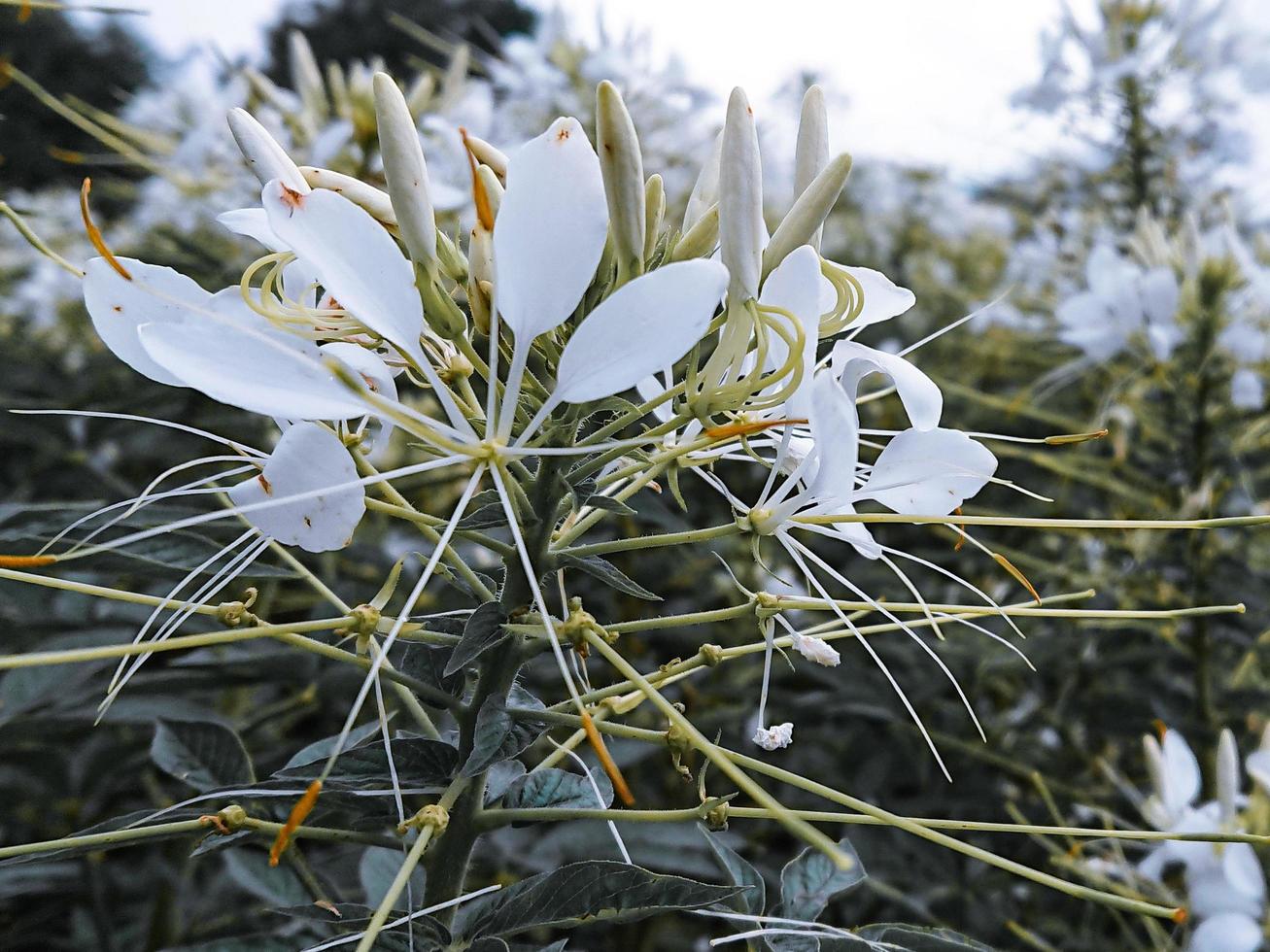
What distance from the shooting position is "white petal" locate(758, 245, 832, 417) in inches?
27.0

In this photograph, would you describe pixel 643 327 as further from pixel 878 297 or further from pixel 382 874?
pixel 382 874

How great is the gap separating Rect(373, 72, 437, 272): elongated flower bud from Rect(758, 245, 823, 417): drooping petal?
237 mm

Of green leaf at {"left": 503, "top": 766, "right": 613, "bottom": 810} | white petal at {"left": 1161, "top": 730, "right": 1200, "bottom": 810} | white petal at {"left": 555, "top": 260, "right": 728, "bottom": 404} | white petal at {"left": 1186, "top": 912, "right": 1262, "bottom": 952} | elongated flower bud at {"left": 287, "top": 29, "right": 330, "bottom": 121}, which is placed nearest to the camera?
white petal at {"left": 555, "top": 260, "right": 728, "bottom": 404}

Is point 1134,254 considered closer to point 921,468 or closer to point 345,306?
point 921,468

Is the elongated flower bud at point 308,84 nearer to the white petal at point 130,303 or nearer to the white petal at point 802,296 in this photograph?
the white petal at point 130,303

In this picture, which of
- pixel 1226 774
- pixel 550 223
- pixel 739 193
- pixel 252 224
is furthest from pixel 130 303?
pixel 1226 774

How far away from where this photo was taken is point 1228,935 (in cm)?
124

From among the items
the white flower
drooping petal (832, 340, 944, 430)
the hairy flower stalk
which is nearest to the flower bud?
the hairy flower stalk

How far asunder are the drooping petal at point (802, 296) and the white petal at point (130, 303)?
41 centimetres

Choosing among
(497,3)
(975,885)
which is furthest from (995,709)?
(497,3)

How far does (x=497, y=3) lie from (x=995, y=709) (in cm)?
1760

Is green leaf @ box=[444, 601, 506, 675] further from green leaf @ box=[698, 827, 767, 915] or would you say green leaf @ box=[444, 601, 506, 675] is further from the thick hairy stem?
green leaf @ box=[698, 827, 767, 915]

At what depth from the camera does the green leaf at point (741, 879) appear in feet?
2.51

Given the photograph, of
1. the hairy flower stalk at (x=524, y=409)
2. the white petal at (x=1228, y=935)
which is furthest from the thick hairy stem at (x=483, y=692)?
the white petal at (x=1228, y=935)
